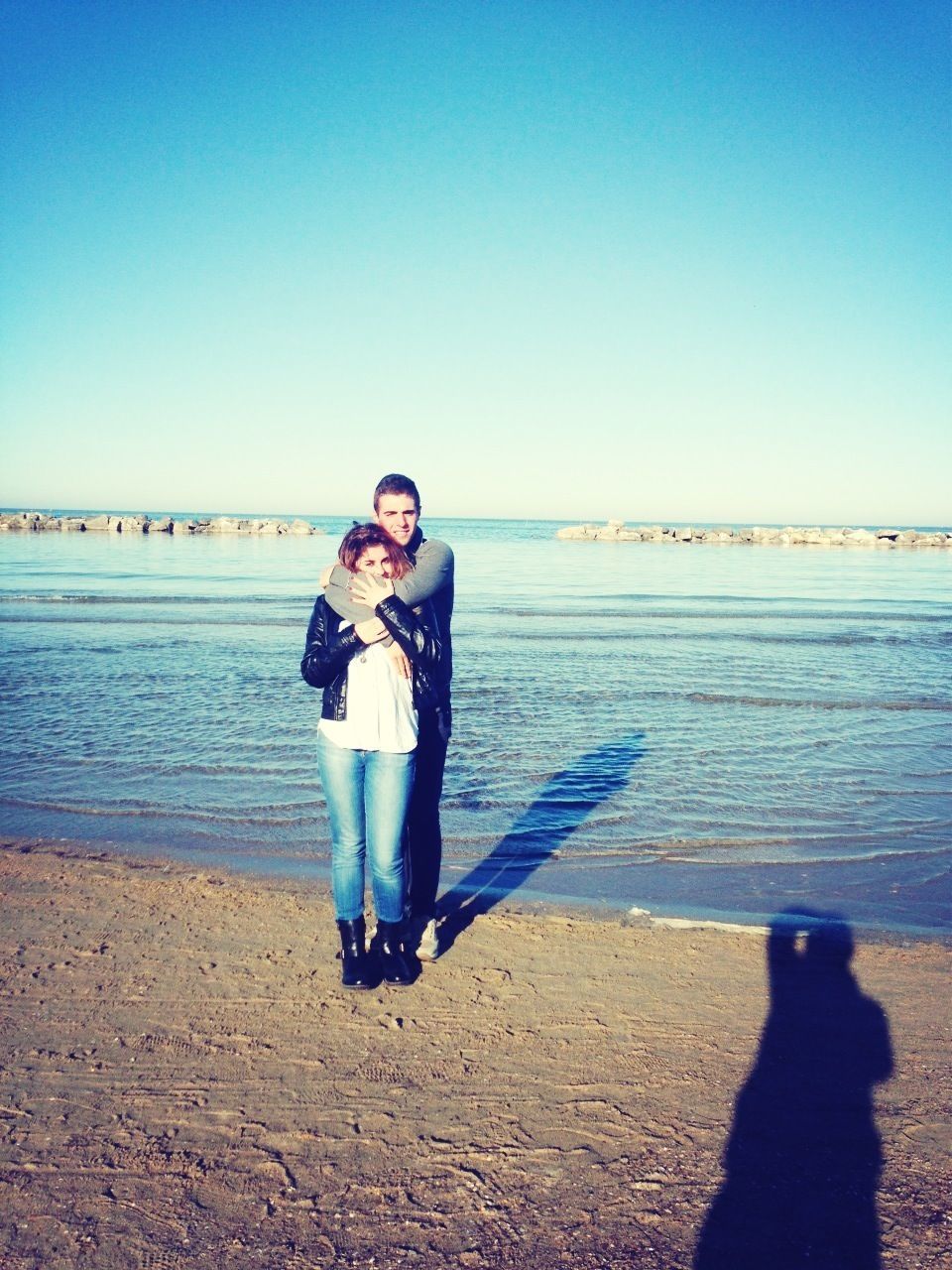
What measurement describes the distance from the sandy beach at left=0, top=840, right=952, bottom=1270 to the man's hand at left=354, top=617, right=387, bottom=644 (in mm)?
1708

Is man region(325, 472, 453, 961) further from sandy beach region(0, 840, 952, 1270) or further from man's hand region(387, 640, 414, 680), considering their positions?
sandy beach region(0, 840, 952, 1270)

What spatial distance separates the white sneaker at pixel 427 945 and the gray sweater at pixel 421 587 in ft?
4.04

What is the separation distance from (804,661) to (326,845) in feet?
34.4

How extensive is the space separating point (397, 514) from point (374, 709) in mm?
966

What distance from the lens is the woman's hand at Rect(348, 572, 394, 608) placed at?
376 centimetres

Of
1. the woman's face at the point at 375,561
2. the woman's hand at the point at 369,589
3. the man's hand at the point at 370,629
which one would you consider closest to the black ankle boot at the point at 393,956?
the man's hand at the point at 370,629

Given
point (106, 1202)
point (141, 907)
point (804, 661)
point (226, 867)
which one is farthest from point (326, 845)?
point (804, 661)

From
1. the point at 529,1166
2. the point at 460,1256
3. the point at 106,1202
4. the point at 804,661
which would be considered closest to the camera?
the point at 460,1256

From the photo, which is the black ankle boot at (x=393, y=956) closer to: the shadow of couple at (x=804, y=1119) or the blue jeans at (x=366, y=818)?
the blue jeans at (x=366, y=818)

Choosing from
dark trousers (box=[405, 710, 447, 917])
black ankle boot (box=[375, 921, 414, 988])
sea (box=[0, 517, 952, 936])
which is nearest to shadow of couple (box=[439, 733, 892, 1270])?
dark trousers (box=[405, 710, 447, 917])

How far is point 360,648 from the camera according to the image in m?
3.86

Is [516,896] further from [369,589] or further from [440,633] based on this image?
[369,589]

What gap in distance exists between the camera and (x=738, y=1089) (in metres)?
3.27

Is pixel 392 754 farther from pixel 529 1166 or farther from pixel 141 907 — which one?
pixel 141 907
